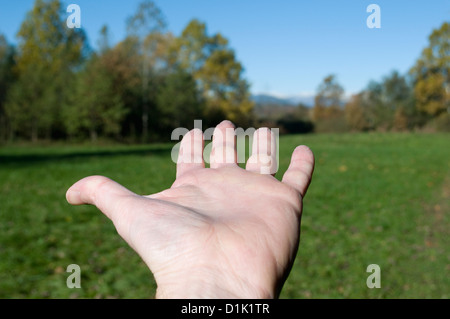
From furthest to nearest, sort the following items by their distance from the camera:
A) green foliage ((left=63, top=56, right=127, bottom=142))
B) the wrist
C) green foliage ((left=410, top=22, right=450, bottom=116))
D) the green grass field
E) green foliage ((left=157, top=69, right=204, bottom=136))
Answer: green foliage ((left=410, top=22, right=450, bottom=116)), green foliage ((left=157, top=69, right=204, bottom=136)), green foliage ((left=63, top=56, right=127, bottom=142)), the green grass field, the wrist

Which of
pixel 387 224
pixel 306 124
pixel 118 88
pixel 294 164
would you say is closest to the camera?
pixel 294 164

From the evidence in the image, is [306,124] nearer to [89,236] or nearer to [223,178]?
[89,236]

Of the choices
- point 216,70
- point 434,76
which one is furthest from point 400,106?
point 216,70

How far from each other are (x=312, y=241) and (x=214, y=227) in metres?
4.75

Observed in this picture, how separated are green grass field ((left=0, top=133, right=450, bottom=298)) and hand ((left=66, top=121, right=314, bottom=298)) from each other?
2701 mm

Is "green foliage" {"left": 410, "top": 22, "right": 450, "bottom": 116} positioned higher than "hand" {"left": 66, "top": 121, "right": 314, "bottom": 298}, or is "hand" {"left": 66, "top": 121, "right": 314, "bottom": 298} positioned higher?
"green foliage" {"left": 410, "top": 22, "right": 450, "bottom": 116}

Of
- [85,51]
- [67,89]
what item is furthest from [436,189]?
[85,51]

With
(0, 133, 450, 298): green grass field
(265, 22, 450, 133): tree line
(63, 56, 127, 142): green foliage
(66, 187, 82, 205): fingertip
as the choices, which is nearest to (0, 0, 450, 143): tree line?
(63, 56, 127, 142): green foliage

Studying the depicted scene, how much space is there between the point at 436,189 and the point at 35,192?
30.5ft

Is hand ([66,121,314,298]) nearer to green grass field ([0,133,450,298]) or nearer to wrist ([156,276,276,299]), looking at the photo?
wrist ([156,276,276,299])

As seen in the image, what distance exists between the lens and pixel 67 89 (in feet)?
85.5

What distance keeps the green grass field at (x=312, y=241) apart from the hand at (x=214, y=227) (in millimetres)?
2701

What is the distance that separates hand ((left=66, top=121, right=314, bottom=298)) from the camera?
54.2 inches

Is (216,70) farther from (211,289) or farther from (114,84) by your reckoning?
(211,289)
